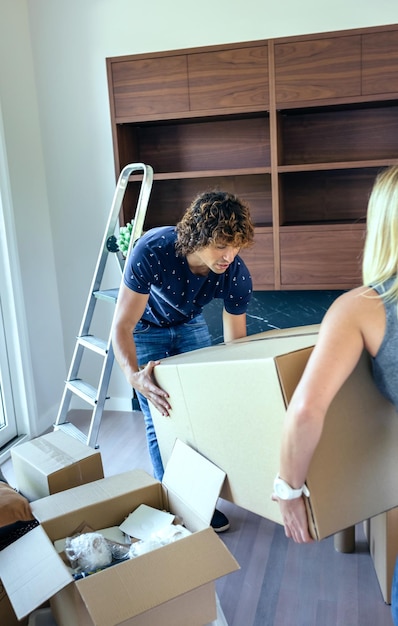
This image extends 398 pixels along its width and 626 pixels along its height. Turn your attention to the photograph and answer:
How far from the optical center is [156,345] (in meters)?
2.09

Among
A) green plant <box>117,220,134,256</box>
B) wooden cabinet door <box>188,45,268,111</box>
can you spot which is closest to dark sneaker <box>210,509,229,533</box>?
green plant <box>117,220,134,256</box>

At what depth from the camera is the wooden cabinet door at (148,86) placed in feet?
8.95

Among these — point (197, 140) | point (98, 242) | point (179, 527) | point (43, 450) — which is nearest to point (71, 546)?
point (179, 527)

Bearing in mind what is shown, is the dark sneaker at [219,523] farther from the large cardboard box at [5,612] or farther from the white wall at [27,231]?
the white wall at [27,231]

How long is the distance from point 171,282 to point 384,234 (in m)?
0.96

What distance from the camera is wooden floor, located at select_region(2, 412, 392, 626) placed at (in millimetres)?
1635

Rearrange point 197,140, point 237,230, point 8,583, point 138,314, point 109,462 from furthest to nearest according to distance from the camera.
→ point 197,140 → point 109,462 → point 138,314 → point 237,230 → point 8,583

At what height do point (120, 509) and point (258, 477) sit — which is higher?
point (258, 477)

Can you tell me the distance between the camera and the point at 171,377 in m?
1.48

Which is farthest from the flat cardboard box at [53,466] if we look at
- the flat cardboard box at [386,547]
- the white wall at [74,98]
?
the white wall at [74,98]

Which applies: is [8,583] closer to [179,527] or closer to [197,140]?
[179,527]

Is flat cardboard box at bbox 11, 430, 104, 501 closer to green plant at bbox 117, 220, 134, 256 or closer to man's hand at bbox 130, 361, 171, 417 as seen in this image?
man's hand at bbox 130, 361, 171, 417

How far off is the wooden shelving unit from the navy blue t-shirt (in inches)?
30.5

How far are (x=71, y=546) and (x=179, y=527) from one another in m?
0.28
